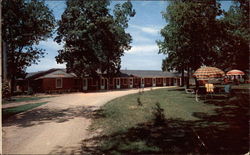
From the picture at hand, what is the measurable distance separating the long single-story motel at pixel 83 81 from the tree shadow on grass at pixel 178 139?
28766 mm

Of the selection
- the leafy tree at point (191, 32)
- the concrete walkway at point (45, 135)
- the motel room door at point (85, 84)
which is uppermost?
the leafy tree at point (191, 32)

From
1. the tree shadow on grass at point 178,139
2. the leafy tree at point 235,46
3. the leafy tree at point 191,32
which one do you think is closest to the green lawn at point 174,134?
the tree shadow on grass at point 178,139

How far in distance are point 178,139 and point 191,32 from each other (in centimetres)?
1626

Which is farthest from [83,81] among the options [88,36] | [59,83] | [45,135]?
[45,135]

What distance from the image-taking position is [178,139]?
7.71 metres

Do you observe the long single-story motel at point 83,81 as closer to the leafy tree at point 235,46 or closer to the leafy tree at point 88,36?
the leafy tree at point 88,36

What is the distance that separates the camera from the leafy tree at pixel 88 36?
34.6 m

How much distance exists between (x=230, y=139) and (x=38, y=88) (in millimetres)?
36029

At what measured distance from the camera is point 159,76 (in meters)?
52.4

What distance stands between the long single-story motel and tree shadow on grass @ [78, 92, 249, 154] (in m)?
28.8

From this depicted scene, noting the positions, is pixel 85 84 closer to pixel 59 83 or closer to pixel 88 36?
pixel 59 83

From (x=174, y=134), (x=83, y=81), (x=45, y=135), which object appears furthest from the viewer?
(x=83, y=81)

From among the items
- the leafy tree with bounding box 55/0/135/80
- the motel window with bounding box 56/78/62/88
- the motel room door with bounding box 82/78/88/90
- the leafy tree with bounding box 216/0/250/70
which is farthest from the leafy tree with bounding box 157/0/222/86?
the motel window with bounding box 56/78/62/88

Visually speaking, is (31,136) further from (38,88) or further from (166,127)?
(38,88)
